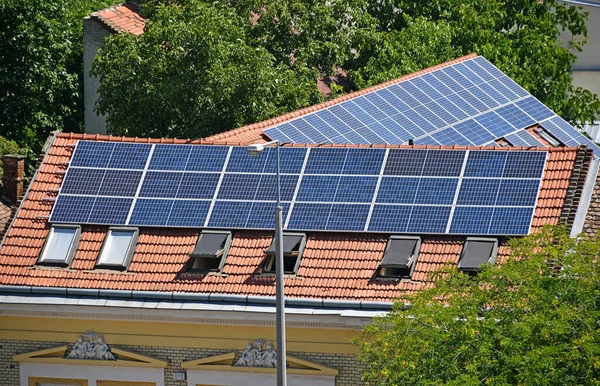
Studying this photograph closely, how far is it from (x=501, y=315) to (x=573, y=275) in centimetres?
163

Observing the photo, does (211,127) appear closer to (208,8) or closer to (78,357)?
(208,8)

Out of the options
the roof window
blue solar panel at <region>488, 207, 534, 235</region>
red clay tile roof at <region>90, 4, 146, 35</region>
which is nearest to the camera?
blue solar panel at <region>488, 207, 534, 235</region>

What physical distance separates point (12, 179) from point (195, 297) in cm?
1337

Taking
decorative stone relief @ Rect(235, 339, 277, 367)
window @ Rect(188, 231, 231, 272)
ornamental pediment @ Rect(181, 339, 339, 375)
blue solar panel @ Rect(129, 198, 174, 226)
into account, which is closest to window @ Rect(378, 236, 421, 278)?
ornamental pediment @ Rect(181, 339, 339, 375)

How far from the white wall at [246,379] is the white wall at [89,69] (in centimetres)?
2879

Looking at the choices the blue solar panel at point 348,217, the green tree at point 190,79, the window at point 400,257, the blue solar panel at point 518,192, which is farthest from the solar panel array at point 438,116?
the blue solar panel at point 518,192

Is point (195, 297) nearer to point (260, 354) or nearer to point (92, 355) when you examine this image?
point (260, 354)

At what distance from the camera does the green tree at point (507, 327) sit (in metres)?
31.5

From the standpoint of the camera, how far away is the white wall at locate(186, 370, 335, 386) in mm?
38656

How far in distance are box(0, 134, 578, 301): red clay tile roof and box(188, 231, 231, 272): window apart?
187mm

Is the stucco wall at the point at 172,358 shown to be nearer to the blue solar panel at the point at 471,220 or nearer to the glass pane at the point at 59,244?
the glass pane at the point at 59,244

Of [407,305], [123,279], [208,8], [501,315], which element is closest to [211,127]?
[208,8]

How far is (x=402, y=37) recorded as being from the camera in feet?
211

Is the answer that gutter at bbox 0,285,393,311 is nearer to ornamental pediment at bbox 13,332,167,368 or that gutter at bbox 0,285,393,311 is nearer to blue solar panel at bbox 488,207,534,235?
ornamental pediment at bbox 13,332,167,368
